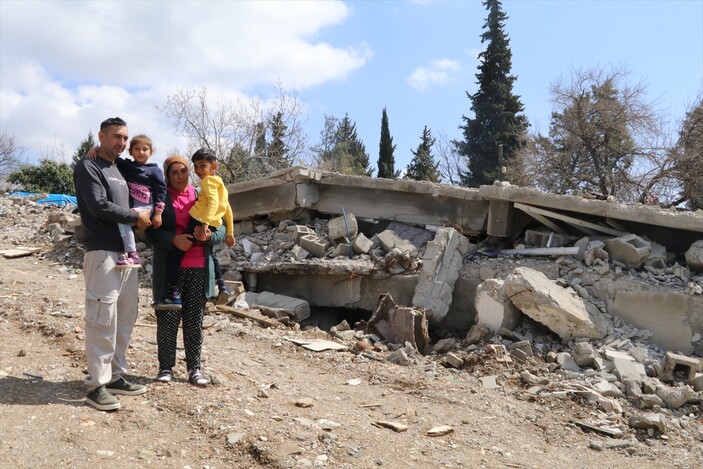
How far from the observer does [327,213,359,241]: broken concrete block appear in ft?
28.5

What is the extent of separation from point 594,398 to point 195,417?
3.50m

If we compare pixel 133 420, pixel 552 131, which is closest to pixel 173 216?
pixel 133 420

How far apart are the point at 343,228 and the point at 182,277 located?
4747mm

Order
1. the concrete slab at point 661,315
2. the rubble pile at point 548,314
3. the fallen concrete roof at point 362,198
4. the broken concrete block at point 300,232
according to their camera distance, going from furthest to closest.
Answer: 1. the broken concrete block at point 300,232
2. the fallen concrete roof at point 362,198
3. the concrete slab at point 661,315
4. the rubble pile at point 548,314

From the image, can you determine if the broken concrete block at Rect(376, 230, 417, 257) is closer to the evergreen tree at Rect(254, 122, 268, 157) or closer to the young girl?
the young girl

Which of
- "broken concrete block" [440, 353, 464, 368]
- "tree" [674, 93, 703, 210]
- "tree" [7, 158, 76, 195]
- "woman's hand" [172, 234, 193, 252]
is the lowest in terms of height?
"broken concrete block" [440, 353, 464, 368]

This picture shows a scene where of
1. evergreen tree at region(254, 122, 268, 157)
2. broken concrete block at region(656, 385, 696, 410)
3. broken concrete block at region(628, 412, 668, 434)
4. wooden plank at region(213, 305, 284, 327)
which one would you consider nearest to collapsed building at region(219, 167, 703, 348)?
wooden plank at region(213, 305, 284, 327)

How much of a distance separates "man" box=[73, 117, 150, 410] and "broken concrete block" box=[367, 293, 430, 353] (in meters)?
3.78

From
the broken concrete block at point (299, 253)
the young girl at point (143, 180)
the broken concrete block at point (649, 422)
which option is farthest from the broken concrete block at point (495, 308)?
the young girl at point (143, 180)

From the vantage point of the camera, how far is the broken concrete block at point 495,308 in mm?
6652

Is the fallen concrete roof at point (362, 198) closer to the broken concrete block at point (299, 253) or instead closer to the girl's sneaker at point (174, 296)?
the broken concrete block at point (299, 253)

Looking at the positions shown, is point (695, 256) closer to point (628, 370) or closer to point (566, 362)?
point (628, 370)

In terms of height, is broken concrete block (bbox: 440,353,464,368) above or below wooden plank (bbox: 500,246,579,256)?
below

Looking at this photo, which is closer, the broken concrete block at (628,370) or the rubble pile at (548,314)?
the rubble pile at (548,314)
